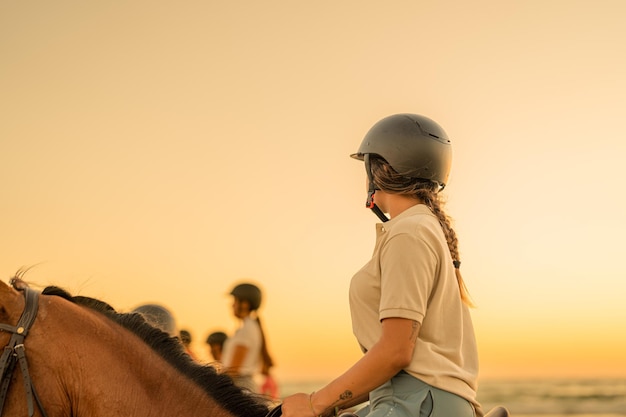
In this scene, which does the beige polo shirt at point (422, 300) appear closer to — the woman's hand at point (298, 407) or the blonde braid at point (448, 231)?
the blonde braid at point (448, 231)

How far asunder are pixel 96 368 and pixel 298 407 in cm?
94

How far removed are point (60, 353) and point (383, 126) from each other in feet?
6.15

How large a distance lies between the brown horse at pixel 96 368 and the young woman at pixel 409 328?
1.73 feet

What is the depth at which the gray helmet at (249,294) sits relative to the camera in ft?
32.7

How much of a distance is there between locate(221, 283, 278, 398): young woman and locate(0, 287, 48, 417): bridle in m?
5.94

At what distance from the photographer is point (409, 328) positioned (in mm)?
3365

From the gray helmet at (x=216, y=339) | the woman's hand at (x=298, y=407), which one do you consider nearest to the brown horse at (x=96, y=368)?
the woman's hand at (x=298, y=407)

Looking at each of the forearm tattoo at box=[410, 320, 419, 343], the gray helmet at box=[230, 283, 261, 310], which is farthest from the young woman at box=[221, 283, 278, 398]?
the forearm tattoo at box=[410, 320, 419, 343]

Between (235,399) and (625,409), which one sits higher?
(235,399)

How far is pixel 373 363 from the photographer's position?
3.34 m

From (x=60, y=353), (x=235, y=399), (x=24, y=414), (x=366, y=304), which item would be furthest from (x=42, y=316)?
(x=366, y=304)

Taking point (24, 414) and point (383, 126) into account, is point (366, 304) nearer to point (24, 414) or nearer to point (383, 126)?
point (383, 126)

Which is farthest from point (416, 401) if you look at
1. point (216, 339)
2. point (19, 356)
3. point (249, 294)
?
point (216, 339)

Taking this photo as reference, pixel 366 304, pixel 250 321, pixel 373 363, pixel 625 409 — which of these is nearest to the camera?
pixel 373 363
